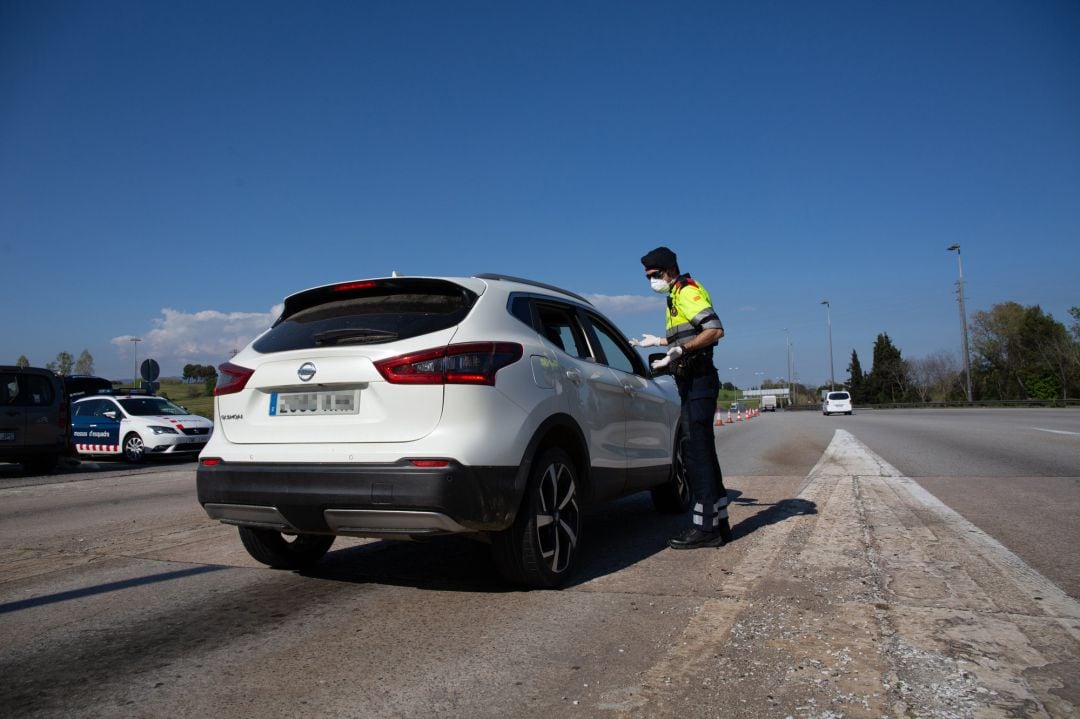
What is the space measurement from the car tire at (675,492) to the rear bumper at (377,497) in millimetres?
3078

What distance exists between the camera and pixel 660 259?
5492 millimetres

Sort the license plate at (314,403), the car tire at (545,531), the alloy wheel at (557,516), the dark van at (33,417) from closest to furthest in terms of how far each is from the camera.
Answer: the license plate at (314,403)
the car tire at (545,531)
the alloy wheel at (557,516)
the dark van at (33,417)

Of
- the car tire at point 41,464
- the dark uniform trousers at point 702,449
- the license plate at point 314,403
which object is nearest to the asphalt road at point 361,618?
the dark uniform trousers at point 702,449

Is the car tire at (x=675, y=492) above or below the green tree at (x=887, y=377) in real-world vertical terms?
below

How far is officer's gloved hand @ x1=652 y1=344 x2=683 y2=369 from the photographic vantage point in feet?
17.1

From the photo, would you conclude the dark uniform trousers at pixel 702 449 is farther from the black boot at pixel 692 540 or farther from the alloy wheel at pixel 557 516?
the alloy wheel at pixel 557 516

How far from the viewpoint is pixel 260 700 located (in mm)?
2674

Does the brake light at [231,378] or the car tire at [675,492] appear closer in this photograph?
the brake light at [231,378]

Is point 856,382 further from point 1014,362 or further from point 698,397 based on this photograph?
point 698,397

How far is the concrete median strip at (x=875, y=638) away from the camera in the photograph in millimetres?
2555

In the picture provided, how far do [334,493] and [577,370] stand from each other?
165 cm

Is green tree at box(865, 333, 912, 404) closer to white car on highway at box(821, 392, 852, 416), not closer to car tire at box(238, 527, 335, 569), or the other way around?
white car on highway at box(821, 392, 852, 416)

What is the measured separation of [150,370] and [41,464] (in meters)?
12.9

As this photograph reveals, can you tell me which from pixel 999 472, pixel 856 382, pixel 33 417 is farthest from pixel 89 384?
pixel 856 382
